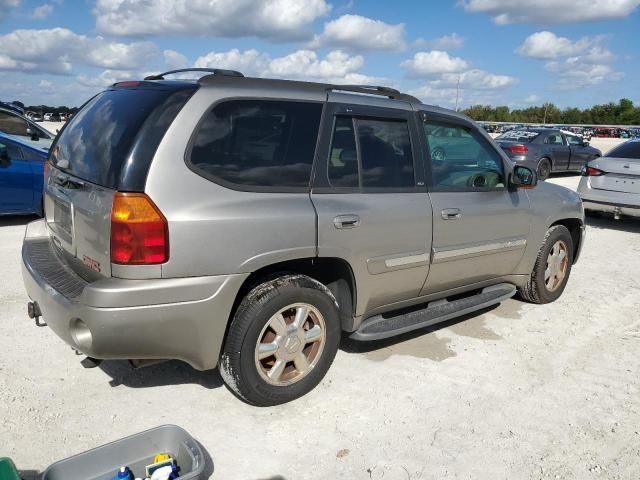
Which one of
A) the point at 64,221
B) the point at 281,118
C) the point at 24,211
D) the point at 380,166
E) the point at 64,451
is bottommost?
the point at 64,451

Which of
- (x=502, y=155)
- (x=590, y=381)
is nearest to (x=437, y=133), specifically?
(x=502, y=155)

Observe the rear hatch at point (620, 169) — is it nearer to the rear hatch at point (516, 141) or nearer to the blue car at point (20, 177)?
the rear hatch at point (516, 141)

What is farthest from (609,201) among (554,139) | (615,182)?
(554,139)

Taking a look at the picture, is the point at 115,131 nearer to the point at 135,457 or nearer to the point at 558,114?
the point at 135,457

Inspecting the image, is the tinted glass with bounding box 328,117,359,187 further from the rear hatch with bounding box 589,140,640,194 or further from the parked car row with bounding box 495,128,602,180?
the parked car row with bounding box 495,128,602,180

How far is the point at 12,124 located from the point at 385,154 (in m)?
10.5

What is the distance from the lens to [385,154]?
12.4 ft

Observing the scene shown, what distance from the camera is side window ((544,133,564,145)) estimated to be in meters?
16.5

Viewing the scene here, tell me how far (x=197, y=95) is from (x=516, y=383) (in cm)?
277

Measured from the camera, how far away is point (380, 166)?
3.74 meters

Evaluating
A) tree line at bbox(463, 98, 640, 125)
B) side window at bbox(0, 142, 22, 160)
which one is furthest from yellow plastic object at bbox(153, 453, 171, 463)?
tree line at bbox(463, 98, 640, 125)

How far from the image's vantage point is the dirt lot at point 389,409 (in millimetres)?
2943

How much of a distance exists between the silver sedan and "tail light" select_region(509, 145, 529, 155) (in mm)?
5981

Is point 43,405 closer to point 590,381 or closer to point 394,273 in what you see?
point 394,273
